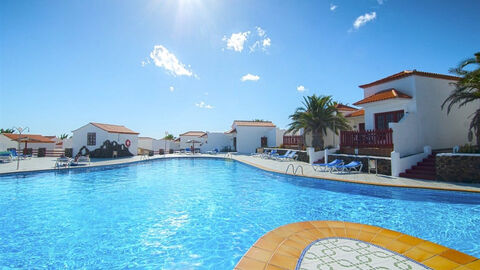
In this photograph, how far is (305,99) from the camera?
56.9 ft

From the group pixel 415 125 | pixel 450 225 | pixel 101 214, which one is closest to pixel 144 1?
pixel 101 214

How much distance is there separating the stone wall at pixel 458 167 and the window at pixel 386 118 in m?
4.11

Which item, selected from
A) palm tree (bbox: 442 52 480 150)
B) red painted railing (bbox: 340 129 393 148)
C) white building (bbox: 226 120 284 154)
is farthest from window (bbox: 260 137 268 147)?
palm tree (bbox: 442 52 480 150)

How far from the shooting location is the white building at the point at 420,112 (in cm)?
1119

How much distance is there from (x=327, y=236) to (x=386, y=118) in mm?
12392

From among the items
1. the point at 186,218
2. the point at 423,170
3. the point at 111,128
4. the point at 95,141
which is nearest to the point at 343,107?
the point at 423,170

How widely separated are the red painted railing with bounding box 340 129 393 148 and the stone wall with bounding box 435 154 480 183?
2473 mm

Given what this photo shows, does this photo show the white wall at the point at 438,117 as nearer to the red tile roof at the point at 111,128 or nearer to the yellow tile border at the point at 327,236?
the yellow tile border at the point at 327,236

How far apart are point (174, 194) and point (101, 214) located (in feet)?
8.68

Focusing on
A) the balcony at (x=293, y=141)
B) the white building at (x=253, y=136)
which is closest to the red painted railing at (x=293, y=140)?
the balcony at (x=293, y=141)

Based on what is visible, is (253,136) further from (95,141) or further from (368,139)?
(95,141)

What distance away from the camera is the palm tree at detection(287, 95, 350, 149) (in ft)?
53.1

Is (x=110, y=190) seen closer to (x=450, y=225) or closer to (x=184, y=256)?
(x=184, y=256)

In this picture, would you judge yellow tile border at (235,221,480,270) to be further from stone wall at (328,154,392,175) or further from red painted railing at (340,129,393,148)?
red painted railing at (340,129,393,148)
